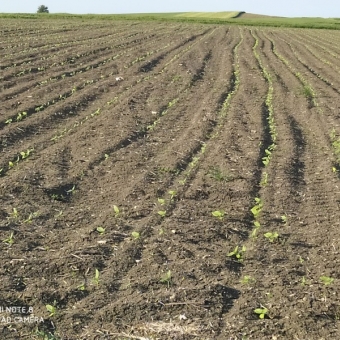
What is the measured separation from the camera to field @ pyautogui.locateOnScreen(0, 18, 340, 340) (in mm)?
4379

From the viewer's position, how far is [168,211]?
6293mm

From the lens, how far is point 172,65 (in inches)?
695

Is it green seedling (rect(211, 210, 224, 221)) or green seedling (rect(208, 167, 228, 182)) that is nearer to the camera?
green seedling (rect(211, 210, 224, 221))

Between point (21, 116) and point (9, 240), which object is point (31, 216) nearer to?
point (9, 240)

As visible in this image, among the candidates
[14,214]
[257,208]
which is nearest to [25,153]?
[14,214]

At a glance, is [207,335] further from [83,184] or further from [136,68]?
[136,68]

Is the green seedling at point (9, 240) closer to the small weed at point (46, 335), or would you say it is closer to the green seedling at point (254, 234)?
the small weed at point (46, 335)

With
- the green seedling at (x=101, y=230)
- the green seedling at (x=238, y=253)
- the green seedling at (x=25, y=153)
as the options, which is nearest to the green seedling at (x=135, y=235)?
the green seedling at (x=101, y=230)

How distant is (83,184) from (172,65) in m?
11.1

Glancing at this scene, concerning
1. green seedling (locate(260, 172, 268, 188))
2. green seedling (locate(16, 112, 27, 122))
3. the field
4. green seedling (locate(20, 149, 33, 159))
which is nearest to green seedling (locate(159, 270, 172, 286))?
the field

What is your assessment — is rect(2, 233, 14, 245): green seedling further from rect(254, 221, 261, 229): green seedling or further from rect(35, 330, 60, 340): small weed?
rect(254, 221, 261, 229): green seedling

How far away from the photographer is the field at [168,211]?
4.38 meters

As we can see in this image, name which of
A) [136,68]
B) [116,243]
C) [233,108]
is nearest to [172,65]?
[136,68]

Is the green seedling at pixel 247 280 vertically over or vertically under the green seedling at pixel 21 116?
under
